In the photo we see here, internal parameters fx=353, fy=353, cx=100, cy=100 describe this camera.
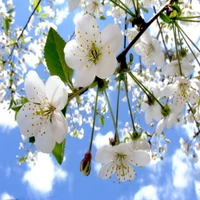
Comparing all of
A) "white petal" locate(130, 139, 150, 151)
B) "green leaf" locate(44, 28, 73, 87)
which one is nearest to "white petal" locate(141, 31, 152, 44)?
"white petal" locate(130, 139, 150, 151)

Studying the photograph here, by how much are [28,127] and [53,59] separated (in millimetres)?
152

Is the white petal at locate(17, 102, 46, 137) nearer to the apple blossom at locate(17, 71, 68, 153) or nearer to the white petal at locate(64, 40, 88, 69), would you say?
the apple blossom at locate(17, 71, 68, 153)

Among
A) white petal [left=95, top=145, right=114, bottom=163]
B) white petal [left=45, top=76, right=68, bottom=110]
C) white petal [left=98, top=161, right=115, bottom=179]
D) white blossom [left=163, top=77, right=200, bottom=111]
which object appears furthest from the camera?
white blossom [left=163, top=77, right=200, bottom=111]

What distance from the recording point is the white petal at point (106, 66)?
68cm

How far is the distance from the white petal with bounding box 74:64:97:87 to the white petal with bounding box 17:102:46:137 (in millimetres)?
132

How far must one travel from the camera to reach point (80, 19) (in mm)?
747

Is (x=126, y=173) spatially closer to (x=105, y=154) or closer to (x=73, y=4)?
(x=105, y=154)

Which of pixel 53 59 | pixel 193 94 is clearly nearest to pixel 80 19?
pixel 53 59

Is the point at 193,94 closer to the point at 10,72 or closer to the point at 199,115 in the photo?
the point at 199,115

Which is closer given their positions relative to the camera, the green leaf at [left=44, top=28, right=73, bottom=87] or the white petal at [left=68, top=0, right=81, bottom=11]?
the green leaf at [left=44, top=28, right=73, bottom=87]

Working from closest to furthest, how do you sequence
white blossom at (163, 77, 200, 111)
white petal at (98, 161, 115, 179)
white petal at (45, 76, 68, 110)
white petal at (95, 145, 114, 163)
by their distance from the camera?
white petal at (45, 76, 68, 110) < white petal at (95, 145, 114, 163) < white petal at (98, 161, 115, 179) < white blossom at (163, 77, 200, 111)

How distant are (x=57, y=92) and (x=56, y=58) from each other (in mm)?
92

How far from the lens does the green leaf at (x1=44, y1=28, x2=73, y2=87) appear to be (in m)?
0.74

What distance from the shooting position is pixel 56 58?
0.74 metres
